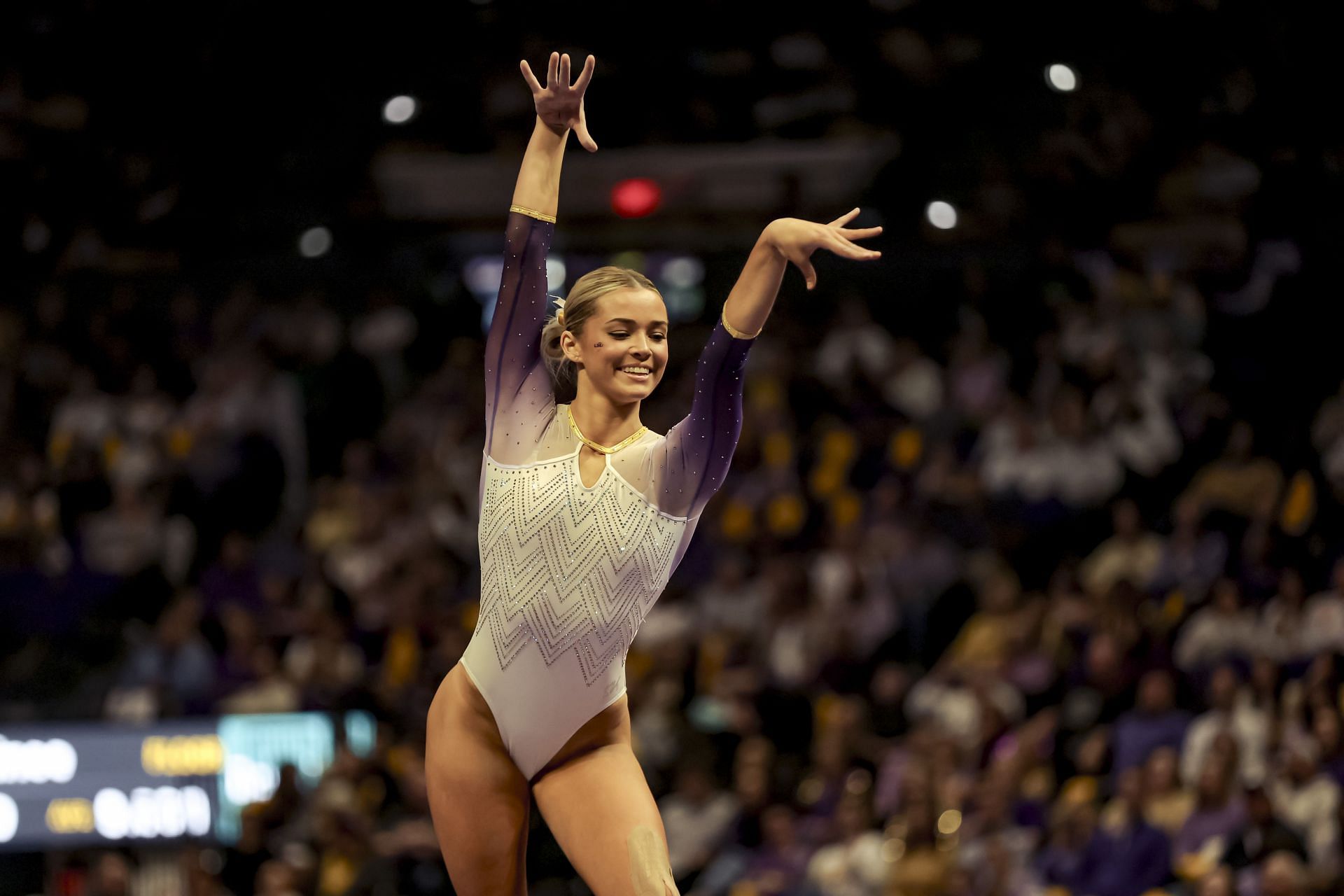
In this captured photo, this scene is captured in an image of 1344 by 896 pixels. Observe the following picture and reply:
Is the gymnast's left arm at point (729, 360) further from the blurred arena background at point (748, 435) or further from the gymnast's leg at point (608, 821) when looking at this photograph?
the blurred arena background at point (748, 435)

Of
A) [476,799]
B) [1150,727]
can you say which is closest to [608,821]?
[476,799]

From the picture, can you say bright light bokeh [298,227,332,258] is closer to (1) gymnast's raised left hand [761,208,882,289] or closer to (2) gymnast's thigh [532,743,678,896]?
(2) gymnast's thigh [532,743,678,896]

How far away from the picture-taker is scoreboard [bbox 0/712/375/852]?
8.62 metres

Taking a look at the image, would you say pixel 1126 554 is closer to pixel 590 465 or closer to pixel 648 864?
pixel 590 465

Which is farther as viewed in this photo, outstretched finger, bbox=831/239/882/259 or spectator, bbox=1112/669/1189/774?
spectator, bbox=1112/669/1189/774

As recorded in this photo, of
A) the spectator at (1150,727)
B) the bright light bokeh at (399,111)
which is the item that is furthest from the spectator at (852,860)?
the bright light bokeh at (399,111)

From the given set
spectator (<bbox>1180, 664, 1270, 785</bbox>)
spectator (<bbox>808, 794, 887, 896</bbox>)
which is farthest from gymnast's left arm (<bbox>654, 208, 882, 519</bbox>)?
spectator (<bbox>1180, 664, 1270, 785</bbox>)

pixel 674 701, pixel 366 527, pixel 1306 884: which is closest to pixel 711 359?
pixel 1306 884

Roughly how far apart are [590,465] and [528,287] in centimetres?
41

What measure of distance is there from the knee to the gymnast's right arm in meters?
0.84

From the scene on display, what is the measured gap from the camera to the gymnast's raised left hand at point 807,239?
313 centimetres

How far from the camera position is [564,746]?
11.5 ft

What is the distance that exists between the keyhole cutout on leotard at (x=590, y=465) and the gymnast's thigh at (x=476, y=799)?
0.50m

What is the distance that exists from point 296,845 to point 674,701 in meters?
1.95
